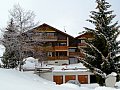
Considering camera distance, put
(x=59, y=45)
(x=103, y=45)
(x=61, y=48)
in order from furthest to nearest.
Result: (x=59, y=45) < (x=61, y=48) < (x=103, y=45)

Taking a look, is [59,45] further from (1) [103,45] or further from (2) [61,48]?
(1) [103,45]

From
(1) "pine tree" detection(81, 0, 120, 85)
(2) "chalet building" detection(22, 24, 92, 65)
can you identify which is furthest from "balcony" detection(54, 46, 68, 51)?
(1) "pine tree" detection(81, 0, 120, 85)

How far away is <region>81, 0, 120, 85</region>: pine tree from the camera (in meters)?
31.1

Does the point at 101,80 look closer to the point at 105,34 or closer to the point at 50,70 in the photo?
the point at 105,34

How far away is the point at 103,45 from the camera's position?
104 ft

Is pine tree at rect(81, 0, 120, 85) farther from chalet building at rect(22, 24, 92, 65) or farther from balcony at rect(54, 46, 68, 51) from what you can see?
balcony at rect(54, 46, 68, 51)

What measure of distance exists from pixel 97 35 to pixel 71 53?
37.7m

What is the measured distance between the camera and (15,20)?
126 ft

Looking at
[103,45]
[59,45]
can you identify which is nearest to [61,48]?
[59,45]

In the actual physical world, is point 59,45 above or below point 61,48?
above

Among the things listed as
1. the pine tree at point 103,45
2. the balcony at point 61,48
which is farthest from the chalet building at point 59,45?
the pine tree at point 103,45

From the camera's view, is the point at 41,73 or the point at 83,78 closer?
the point at 41,73

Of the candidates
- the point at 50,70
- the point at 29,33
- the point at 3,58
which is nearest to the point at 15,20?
the point at 29,33

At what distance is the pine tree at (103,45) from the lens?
3106 cm
